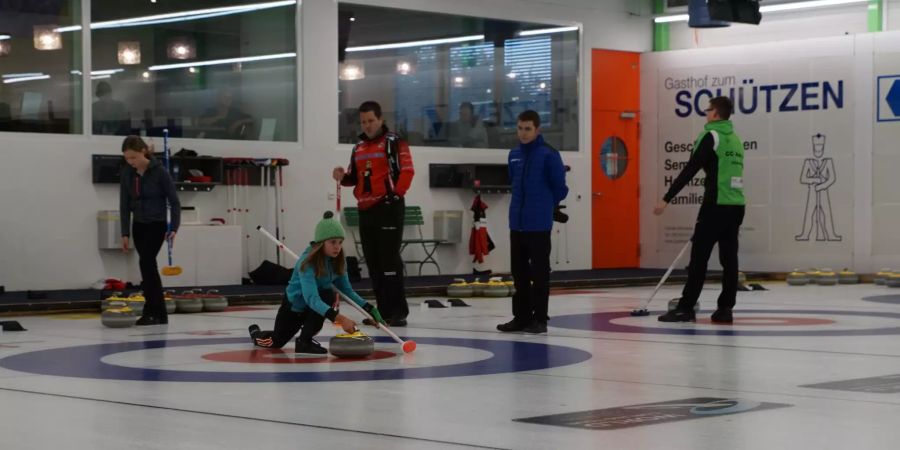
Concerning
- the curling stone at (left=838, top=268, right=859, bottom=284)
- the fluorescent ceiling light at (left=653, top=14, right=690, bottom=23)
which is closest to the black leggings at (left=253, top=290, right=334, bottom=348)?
the curling stone at (left=838, top=268, right=859, bottom=284)

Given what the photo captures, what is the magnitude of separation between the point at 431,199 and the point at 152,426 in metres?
14.2

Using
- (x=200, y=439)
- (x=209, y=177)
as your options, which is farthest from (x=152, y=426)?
(x=209, y=177)

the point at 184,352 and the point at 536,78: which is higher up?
the point at 536,78

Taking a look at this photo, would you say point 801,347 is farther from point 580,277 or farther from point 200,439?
point 580,277

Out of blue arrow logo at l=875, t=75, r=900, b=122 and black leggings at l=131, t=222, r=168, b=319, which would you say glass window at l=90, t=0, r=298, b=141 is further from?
blue arrow logo at l=875, t=75, r=900, b=122

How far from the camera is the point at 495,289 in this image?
15305 mm

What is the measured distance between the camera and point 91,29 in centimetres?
1614

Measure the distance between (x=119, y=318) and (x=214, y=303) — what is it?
2394 millimetres

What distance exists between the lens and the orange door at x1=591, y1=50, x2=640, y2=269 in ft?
71.1

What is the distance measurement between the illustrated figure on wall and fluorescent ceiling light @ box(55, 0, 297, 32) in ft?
26.5

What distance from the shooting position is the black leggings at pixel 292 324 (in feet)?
27.5

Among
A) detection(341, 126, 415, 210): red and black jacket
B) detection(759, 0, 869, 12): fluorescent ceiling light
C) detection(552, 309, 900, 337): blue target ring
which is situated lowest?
detection(552, 309, 900, 337): blue target ring

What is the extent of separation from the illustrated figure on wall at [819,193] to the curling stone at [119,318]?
39.9ft

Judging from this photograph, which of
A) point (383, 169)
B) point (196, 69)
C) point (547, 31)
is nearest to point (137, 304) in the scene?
point (383, 169)
